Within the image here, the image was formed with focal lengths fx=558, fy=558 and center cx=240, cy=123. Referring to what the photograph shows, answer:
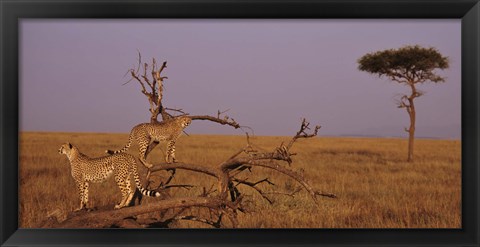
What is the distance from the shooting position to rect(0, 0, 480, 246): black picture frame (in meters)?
3.99

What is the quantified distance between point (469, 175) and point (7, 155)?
337cm

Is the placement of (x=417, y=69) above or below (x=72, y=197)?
above

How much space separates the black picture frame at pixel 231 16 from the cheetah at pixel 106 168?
0.40 meters

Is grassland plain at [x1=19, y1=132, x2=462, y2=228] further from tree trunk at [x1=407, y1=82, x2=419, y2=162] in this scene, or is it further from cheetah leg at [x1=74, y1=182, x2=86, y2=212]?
tree trunk at [x1=407, y1=82, x2=419, y2=162]

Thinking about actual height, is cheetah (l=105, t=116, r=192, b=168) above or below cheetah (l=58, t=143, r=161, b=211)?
above

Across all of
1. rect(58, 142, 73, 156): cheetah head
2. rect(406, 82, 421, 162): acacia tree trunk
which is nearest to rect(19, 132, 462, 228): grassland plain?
rect(58, 142, 73, 156): cheetah head

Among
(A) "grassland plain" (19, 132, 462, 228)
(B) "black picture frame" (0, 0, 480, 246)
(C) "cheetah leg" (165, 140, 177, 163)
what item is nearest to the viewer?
(B) "black picture frame" (0, 0, 480, 246)

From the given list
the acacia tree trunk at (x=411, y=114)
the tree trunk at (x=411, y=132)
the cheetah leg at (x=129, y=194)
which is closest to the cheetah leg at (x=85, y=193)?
the cheetah leg at (x=129, y=194)

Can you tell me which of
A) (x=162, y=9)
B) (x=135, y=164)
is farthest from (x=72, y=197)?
(x=162, y=9)

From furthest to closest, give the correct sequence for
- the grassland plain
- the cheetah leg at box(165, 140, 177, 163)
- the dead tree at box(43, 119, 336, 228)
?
the grassland plain → the cheetah leg at box(165, 140, 177, 163) → the dead tree at box(43, 119, 336, 228)

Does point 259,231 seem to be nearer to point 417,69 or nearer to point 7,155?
point 7,155

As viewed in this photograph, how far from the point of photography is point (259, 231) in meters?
4.03

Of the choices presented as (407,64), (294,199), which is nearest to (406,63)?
(407,64)

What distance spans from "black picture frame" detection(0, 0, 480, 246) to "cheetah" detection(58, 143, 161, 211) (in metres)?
0.40
